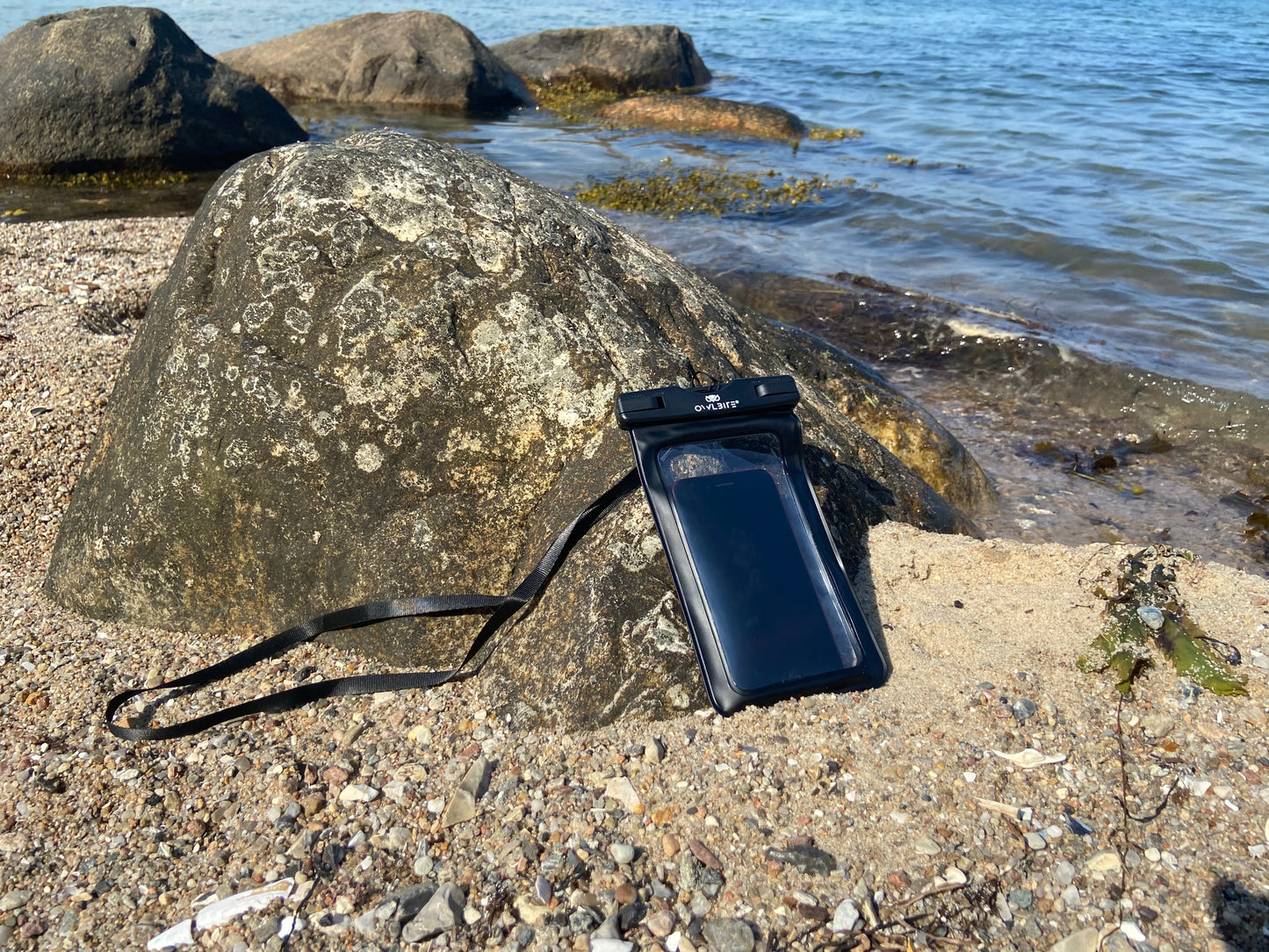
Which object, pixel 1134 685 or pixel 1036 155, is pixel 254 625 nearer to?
pixel 1134 685

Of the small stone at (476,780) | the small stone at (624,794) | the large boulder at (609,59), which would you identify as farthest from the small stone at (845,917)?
the large boulder at (609,59)

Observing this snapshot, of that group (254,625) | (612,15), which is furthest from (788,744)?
(612,15)

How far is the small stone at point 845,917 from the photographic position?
2.04m

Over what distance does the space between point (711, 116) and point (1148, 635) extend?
49.6 feet

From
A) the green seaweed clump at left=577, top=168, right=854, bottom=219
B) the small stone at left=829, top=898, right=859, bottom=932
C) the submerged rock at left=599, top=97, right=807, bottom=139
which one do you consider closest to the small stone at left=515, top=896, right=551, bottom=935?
the small stone at left=829, top=898, right=859, bottom=932

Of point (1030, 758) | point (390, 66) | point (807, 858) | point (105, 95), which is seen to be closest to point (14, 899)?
point (807, 858)

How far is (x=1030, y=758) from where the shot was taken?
2471 millimetres

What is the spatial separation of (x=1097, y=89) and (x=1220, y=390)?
13.4 m

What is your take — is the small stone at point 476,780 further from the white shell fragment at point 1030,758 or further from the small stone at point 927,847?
the white shell fragment at point 1030,758

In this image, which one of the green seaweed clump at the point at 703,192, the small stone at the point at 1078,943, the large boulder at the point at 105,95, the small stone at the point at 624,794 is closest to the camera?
the small stone at the point at 1078,943

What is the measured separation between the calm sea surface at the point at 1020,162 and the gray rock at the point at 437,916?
6.85 m

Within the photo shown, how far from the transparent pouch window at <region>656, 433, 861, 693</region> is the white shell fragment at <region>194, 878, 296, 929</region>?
125 centimetres

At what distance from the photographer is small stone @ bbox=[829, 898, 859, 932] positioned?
2.04 m

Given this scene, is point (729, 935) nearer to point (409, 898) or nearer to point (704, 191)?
point (409, 898)
